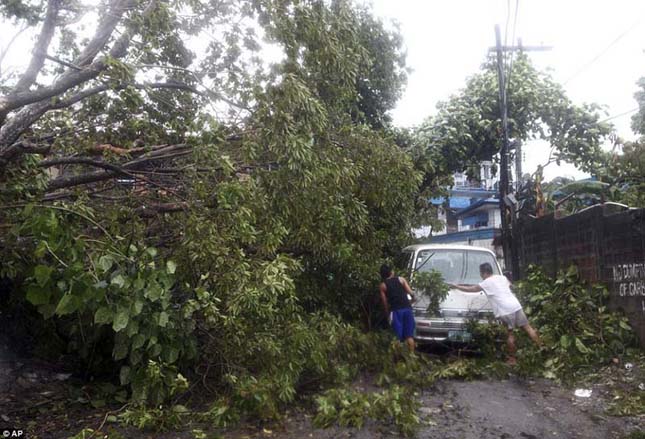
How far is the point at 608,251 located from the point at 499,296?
1.80 m

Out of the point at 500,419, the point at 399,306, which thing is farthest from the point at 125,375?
the point at 399,306

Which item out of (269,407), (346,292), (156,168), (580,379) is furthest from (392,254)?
(269,407)

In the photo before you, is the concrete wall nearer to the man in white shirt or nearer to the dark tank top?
the man in white shirt

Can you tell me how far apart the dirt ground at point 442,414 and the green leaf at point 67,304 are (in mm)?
1058

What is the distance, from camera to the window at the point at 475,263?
31.3 ft

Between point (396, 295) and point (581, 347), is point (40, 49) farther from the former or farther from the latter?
point (581, 347)

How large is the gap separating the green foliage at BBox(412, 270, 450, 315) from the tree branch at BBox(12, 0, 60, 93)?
217 inches

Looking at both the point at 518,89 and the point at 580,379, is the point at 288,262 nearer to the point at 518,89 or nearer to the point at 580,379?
the point at 580,379

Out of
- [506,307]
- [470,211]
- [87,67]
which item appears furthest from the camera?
[470,211]

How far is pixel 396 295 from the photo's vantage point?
8492mm

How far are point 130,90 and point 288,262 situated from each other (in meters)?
2.39

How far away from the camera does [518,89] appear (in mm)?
14602

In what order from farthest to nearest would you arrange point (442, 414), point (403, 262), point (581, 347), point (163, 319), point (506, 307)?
point (403, 262)
point (506, 307)
point (581, 347)
point (442, 414)
point (163, 319)

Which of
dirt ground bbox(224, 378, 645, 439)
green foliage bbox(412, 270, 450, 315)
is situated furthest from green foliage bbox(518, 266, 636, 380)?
green foliage bbox(412, 270, 450, 315)
